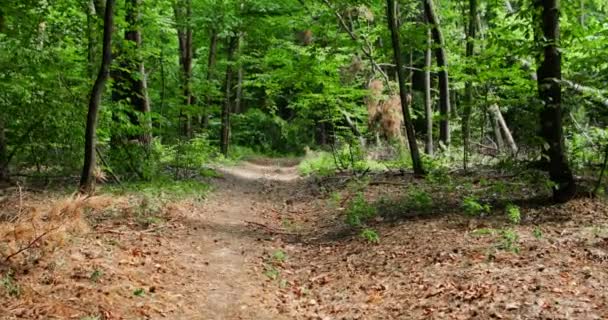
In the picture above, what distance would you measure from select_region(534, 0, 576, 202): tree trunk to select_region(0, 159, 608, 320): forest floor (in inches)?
16.7

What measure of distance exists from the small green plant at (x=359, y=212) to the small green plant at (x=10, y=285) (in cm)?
585

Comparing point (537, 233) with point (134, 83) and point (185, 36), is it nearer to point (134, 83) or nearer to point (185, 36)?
point (134, 83)

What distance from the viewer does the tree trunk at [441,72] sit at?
14344 mm

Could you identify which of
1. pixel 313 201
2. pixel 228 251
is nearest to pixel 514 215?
pixel 228 251

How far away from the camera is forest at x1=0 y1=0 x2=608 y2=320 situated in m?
5.68

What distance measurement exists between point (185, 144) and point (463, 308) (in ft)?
34.6

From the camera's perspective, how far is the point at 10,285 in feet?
16.5

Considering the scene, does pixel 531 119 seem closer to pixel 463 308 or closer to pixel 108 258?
pixel 463 308

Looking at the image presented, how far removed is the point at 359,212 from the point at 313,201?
3.15 metres

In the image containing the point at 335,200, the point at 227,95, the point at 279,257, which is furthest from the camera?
the point at 227,95

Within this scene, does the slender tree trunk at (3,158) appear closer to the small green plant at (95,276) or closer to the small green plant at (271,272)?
the small green plant at (95,276)

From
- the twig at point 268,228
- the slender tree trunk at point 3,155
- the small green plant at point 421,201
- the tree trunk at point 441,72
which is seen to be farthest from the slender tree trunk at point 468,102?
the slender tree trunk at point 3,155

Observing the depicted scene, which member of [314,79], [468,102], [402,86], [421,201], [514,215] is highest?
[314,79]

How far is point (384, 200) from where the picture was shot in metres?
11.0
